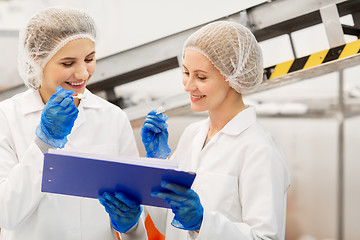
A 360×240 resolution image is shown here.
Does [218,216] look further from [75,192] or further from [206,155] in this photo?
[75,192]

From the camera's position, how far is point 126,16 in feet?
12.1

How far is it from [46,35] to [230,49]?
675 mm

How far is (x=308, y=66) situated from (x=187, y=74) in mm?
761

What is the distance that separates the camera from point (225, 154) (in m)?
1.56

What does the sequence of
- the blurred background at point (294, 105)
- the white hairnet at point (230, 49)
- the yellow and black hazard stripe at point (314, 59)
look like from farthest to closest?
1. the blurred background at point (294, 105)
2. the yellow and black hazard stripe at point (314, 59)
3. the white hairnet at point (230, 49)

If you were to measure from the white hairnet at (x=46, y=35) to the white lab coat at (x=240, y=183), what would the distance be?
64 centimetres

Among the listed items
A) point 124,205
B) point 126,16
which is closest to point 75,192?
point 124,205

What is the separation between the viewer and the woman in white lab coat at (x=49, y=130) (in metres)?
1.43

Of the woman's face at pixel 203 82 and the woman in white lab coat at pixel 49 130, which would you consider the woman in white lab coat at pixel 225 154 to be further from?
the woman in white lab coat at pixel 49 130

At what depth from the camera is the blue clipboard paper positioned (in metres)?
1.19

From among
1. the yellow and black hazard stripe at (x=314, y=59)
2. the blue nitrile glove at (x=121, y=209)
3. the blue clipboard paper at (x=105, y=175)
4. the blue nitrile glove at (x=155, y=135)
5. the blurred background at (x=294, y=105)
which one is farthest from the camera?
the blurred background at (x=294, y=105)

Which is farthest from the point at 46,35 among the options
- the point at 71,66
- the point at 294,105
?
the point at 294,105

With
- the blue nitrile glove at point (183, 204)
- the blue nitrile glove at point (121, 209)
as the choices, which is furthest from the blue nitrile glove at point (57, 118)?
the blue nitrile glove at point (183, 204)

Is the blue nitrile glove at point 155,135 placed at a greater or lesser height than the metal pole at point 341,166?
greater
